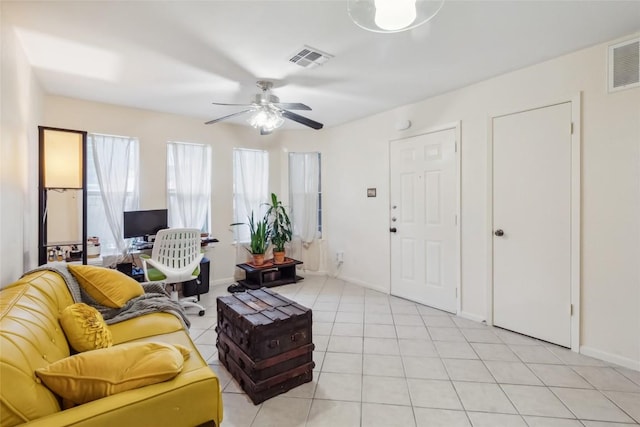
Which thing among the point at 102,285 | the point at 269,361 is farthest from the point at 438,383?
the point at 102,285

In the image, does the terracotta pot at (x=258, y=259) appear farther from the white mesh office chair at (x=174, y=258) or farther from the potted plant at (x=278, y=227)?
the white mesh office chair at (x=174, y=258)

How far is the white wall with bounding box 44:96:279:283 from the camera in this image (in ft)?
11.3

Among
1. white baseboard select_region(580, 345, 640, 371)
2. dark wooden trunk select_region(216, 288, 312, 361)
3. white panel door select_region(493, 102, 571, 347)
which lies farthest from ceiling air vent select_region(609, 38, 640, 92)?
dark wooden trunk select_region(216, 288, 312, 361)

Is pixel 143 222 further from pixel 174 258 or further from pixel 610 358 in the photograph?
pixel 610 358

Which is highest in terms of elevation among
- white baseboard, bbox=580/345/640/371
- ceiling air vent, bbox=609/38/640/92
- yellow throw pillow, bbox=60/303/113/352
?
ceiling air vent, bbox=609/38/640/92

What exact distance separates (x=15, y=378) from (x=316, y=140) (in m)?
4.46

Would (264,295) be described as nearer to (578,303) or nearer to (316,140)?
(578,303)

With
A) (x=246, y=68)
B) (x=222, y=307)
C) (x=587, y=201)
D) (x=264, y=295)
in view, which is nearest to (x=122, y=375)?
(x=222, y=307)

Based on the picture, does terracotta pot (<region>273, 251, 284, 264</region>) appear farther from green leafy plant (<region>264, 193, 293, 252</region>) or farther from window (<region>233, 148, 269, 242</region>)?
window (<region>233, 148, 269, 242</region>)

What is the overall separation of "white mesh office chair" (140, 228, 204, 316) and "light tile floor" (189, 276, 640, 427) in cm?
54

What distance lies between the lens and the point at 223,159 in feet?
14.9

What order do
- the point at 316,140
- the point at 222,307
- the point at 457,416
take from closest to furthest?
the point at 457,416, the point at 222,307, the point at 316,140

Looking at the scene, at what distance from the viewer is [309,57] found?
8.11ft

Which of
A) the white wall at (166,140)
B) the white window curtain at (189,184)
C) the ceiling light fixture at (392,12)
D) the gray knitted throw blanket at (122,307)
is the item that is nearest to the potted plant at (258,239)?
the white wall at (166,140)
